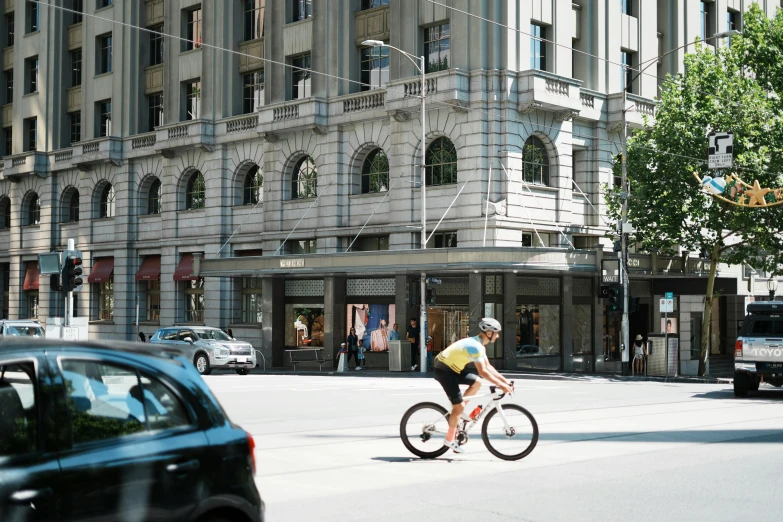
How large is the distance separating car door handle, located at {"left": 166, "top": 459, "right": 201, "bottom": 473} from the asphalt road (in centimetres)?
353

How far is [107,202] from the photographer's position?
50938 millimetres

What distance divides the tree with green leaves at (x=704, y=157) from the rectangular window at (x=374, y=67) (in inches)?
388

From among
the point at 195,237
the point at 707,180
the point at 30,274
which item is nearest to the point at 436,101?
the point at 707,180

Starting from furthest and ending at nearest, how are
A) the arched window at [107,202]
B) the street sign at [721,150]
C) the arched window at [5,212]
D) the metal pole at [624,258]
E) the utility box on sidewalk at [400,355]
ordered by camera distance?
1. the arched window at [5,212]
2. the arched window at [107,202]
3. the utility box on sidewalk at [400,355]
4. the metal pole at [624,258]
5. the street sign at [721,150]

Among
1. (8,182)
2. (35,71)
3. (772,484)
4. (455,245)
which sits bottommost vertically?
(772,484)

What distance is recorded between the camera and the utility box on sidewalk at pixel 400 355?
35094 millimetres

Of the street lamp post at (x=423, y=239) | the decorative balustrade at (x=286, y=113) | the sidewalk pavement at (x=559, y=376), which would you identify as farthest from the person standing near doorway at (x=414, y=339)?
the decorative balustrade at (x=286, y=113)

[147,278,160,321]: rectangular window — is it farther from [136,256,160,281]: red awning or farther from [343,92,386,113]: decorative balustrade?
[343,92,386,113]: decorative balustrade

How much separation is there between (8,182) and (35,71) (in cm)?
657

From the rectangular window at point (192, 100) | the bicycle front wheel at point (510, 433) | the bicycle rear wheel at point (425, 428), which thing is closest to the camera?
the bicycle front wheel at point (510, 433)

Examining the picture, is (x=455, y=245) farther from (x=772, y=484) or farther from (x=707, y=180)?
(x=772, y=484)

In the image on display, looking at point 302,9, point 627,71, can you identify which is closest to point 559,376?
point 627,71

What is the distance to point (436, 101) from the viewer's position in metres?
35.3

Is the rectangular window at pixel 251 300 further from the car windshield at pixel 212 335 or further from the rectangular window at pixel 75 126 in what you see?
the rectangular window at pixel 75 126
